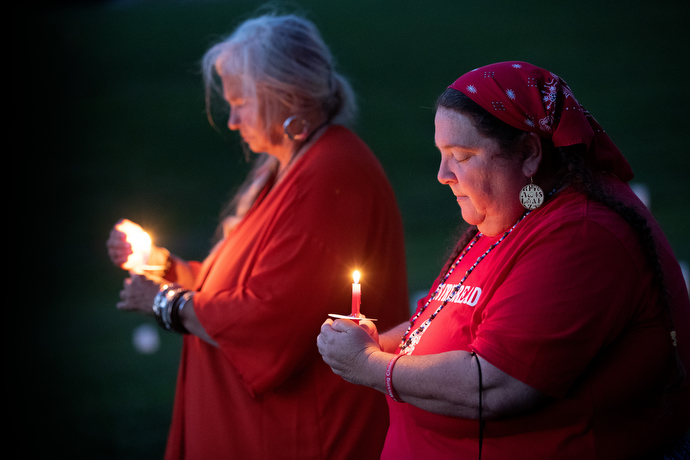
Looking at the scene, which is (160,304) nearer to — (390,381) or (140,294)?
(140,294)

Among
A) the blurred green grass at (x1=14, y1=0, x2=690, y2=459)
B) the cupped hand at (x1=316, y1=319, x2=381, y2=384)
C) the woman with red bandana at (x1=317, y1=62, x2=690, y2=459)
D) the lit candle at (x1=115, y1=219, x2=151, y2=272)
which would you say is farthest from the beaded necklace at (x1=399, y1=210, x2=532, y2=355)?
the blurred green grass at (x1=14, y1=0, x2=690, y2=459)

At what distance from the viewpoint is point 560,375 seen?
1180 millimetres

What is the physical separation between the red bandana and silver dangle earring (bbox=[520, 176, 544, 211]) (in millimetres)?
114

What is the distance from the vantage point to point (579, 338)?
118 centimetres

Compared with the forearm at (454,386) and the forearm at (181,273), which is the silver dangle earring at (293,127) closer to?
the forearm at (181,273)

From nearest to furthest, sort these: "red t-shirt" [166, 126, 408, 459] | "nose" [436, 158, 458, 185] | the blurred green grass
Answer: "nose" [436, 158, 458, 185] < "red t-shirt" [166, 126, 408, 459] < the blurred green grass

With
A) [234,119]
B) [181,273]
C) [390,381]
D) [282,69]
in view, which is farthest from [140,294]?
[390,381]

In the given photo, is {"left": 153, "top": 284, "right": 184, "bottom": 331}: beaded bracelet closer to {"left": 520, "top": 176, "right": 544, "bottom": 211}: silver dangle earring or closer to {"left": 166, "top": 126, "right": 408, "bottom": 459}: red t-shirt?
{"left": 166, "top": 126, "right": 408, "bottom": 459}: red t-shirt

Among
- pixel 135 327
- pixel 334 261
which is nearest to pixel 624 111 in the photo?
pixel 135 327

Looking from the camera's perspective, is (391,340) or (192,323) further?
(192,323)

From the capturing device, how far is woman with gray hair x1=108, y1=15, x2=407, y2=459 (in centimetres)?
208

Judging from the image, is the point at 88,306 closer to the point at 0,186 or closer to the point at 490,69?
the point at 0,186

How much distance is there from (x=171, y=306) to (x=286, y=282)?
509 mm

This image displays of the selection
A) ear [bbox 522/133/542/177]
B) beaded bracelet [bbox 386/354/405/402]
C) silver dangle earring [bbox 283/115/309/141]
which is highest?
silver dangle earring [bbox 283/115/309/141]
